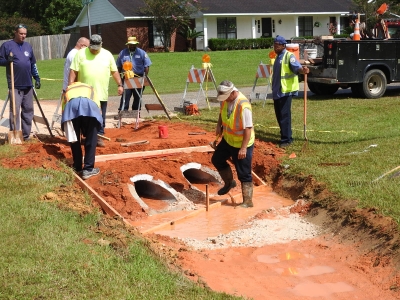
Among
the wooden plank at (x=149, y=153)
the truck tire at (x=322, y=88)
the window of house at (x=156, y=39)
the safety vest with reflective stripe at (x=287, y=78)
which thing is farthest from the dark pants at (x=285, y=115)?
the window of house at (x=156, y=39)

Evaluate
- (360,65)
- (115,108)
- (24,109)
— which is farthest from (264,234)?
(115,108)

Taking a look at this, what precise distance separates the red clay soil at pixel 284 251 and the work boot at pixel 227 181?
748 mm

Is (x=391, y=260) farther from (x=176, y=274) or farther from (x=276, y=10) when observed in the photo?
(x=276, y=10)

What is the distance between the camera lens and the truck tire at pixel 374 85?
18203 millimetres

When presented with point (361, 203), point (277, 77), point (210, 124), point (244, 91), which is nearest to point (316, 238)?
point (361, 203)

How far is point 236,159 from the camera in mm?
9461

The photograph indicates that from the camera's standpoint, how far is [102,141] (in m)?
11.6

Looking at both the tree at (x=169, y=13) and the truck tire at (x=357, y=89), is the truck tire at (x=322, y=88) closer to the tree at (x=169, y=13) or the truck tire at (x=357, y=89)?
the truck tire at (x=357, y=89)

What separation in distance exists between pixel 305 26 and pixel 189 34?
398 inches

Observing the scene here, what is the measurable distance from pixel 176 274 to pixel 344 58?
12.9 meters

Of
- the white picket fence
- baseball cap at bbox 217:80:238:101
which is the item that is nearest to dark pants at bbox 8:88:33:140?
baseball cap at bbox 217:80:238:101

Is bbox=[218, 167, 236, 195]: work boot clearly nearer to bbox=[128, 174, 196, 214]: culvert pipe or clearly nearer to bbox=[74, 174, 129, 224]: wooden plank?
bbox=[128, 174, 196, 214]: culvert pipe

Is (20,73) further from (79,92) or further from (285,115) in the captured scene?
(285,115)

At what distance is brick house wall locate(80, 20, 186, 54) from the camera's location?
45656mm
